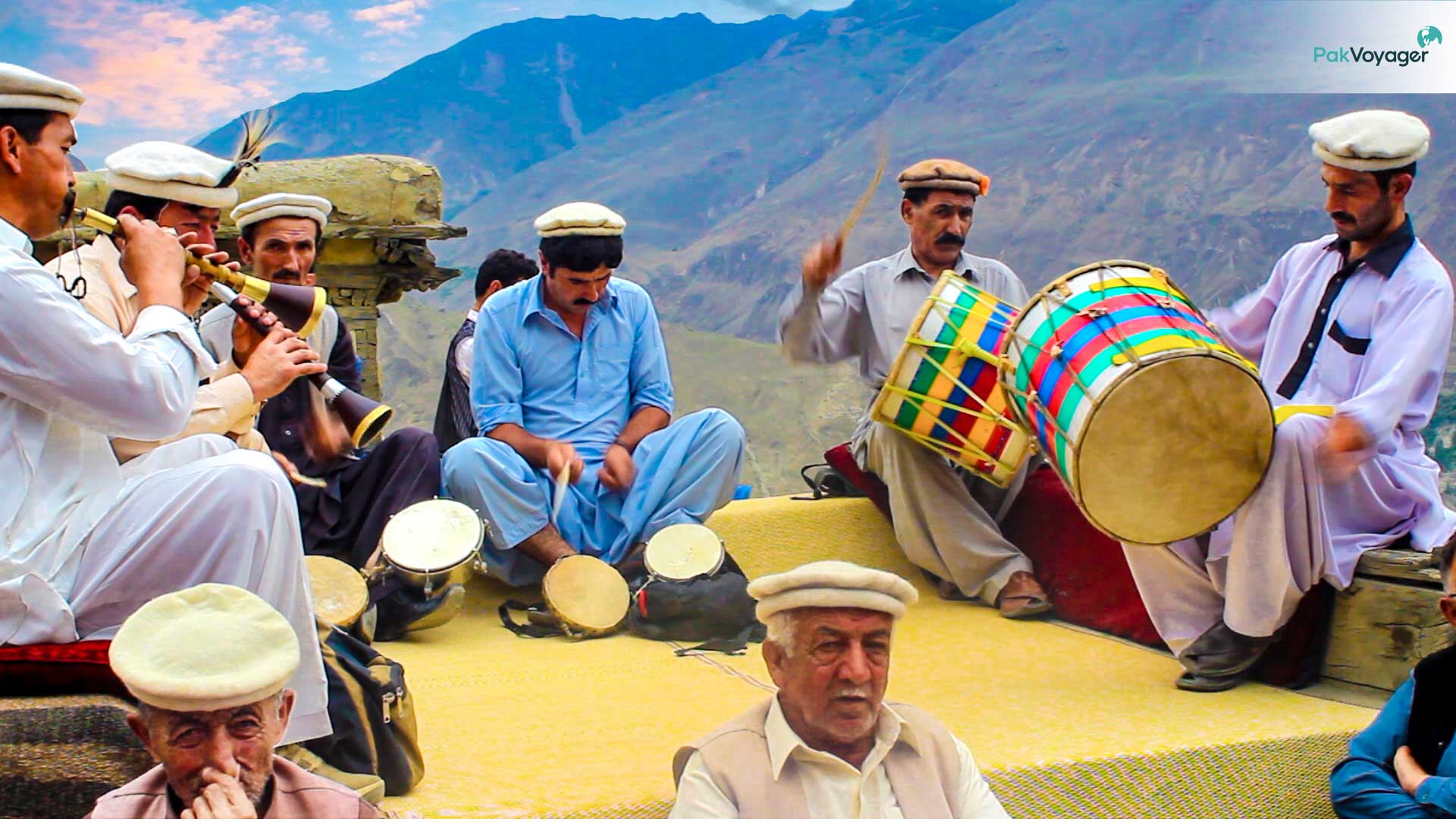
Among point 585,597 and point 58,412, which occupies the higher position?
point 58,412

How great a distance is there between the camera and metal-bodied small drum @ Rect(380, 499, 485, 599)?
4.18 m

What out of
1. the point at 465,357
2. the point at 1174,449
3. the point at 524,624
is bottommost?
the point at 524,624

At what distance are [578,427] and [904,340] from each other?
3.58 feet

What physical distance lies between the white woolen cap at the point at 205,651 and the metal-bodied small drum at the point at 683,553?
7.74 feet

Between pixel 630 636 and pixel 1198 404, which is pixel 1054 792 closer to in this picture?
pixel 1198 404

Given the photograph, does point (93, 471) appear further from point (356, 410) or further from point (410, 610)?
point (410, 610)

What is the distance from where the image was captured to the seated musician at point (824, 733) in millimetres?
2084

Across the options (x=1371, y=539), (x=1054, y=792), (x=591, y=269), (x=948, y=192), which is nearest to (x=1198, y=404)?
(x=1371, y=539)

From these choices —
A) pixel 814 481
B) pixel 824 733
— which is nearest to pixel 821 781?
pixel 824 733

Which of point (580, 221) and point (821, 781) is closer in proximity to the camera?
point (821, 781)

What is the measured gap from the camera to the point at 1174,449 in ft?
11.8

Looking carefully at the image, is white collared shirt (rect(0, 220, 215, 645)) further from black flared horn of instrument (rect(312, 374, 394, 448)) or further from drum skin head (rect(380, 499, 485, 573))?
drum skin head (rect(380, 499, 485, 573))

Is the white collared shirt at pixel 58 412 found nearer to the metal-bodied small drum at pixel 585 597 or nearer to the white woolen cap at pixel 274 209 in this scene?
the metal-bodied small drum at pixel 585 597

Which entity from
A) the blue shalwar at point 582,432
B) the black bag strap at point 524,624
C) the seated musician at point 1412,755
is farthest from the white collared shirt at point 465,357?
the seated musician at point 1412,755
